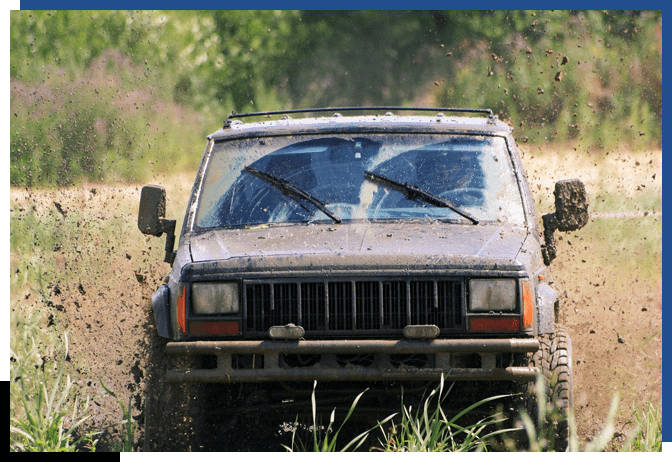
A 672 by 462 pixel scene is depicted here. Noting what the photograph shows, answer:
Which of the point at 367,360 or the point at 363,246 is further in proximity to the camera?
the point at 363,246

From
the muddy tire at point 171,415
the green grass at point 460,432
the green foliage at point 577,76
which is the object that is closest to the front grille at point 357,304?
the green grass at point 460,432

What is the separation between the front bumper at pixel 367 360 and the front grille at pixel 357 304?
0.11m

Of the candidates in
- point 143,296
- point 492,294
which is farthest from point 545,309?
point 143,296

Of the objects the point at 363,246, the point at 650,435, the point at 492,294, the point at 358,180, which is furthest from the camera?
the point at 358,180

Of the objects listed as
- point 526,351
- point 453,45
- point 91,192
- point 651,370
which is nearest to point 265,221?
point 526,351

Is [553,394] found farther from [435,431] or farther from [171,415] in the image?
[171,415]

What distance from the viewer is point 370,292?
461cm

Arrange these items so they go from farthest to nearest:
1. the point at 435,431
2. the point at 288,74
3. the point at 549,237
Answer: the point at 288,74 → the point at 549,237 → the point at 435,431

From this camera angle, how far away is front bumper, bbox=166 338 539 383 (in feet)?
14.8

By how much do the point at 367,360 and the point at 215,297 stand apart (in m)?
0.83

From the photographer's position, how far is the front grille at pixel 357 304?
15.1 ft

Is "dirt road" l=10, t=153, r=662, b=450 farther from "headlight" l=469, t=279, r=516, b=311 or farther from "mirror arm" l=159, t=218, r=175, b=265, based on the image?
"headlight" l=469, t=279, r=516, b=311

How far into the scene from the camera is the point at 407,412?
4.81 metres

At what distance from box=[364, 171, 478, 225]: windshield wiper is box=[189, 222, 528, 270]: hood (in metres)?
0.15
